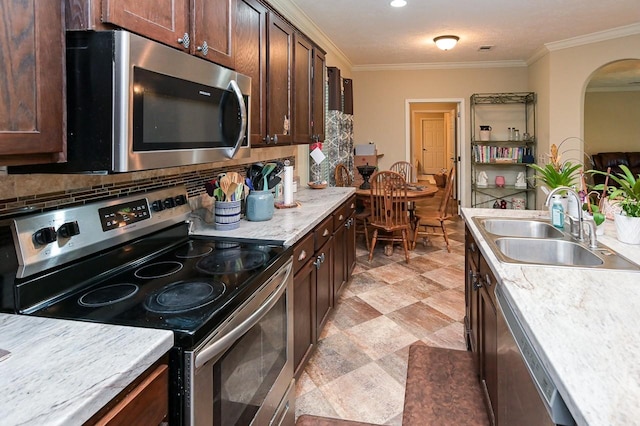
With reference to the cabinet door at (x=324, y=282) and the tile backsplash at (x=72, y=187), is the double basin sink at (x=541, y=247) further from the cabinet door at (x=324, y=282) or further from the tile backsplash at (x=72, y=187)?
the tile backsplash at (x=72, y=187)

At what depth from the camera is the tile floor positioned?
2.03 meters

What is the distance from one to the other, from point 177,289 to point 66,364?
1.48 ft

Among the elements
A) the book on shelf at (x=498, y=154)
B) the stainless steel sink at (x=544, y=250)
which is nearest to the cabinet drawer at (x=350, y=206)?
the stainless steel sink at (x=544, y=250)

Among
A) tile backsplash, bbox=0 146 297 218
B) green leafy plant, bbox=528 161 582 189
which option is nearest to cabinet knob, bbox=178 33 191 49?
tile backsplash, bbox=0 146 297 218

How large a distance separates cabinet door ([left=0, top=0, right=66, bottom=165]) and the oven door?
621 mm

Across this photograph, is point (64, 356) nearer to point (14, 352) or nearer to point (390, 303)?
point (14, 352)

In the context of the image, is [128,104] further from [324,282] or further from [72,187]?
[324,282]

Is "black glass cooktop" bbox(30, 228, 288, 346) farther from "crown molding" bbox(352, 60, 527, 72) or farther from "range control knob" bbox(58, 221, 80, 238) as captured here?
"crown molding" bbox(352, 60, 527, 72)

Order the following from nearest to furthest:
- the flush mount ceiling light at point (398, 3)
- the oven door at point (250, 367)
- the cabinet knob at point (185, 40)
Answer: the oven door at point (250, 367) < the cabinet knob at point (185, 40) < the flush mount ceiling light at point (398, 3)

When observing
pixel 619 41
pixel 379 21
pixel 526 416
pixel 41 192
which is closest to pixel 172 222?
pixel 41 192

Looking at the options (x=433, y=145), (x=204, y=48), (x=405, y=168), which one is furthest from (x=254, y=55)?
(x=433, y=145)

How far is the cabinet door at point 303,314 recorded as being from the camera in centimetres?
193

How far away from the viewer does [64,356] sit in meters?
0.80

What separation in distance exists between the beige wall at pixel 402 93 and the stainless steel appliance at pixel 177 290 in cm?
551
